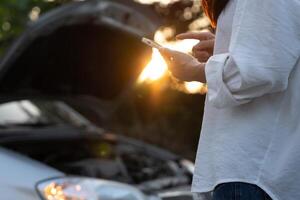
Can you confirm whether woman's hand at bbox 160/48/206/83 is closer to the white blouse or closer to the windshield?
the white blouse

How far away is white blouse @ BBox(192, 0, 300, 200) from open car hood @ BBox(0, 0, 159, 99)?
2659 millimetres

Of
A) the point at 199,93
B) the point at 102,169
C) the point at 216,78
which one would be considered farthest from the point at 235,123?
the point at 199,93

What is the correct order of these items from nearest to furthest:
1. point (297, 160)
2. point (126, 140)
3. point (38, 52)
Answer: point (297, 160)
point (38, 52)
point (126, 140)

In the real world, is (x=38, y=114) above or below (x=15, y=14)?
below

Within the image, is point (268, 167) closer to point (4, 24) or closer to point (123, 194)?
point (123, 194)

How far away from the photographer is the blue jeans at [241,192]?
1.87 m

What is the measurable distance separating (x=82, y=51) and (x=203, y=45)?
3163 mm

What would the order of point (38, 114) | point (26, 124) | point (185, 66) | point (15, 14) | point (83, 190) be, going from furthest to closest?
point (15, 14), point (38, 114), point (26, 124), point (83, 190), point (185, 66)

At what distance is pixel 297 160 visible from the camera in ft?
6.11

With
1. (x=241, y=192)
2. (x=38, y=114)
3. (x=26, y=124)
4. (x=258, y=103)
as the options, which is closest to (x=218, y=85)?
(x=258, y=103)

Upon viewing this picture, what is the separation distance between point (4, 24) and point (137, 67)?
1747 mm

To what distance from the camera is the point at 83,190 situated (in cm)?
377

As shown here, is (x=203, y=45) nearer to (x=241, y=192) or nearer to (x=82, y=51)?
(x=241, y=192)

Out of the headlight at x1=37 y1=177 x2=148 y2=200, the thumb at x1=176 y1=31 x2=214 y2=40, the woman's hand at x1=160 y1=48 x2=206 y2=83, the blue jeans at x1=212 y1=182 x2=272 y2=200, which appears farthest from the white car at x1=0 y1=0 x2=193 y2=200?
the blue jeans at x1=212 y1=182 x2=272 y2=200
